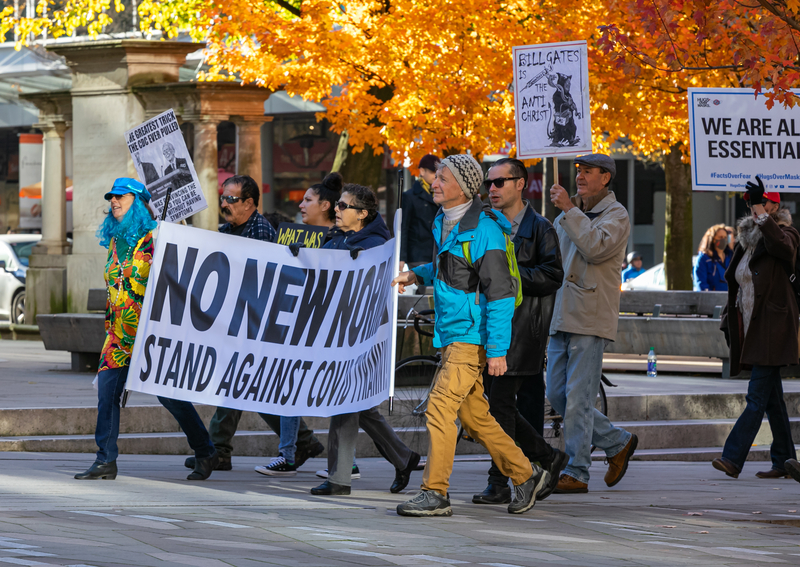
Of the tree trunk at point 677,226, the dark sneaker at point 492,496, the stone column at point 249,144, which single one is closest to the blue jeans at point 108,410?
the dark sneaker at point 492,496

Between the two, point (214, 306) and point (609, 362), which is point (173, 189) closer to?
point (214, 306)

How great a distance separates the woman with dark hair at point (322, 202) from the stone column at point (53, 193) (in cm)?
1285

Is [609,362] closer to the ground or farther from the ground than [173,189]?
closer to the ground

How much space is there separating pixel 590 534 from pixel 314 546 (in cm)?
146

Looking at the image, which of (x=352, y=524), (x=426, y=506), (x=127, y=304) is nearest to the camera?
(x=352, y=524)

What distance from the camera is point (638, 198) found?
1507 inches

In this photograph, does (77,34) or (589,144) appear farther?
(77,34)

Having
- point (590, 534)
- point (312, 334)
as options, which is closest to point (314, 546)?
point (590, 534)

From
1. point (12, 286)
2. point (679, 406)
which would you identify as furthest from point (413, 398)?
point (12, 286)

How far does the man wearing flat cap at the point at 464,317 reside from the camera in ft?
22.5

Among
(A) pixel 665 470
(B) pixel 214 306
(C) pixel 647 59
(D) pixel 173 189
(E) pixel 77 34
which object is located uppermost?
(E) pixel 77 34

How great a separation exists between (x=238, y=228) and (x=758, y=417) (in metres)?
3.66

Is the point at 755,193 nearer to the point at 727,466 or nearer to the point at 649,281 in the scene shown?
the point at 727,466

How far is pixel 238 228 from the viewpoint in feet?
28.4
